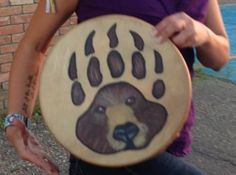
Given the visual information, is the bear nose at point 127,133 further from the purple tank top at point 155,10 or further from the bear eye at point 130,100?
the purple tank top at point 155,10

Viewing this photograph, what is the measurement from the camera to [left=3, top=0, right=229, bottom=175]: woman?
185cm

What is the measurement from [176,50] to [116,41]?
0.20 metres

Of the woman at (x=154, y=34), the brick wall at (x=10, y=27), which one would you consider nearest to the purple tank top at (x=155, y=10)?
the woman at (x=154, y=34)

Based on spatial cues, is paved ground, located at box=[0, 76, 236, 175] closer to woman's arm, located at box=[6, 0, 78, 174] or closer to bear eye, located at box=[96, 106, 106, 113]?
woman's arm, located at box=[6, 0, 78, 174]

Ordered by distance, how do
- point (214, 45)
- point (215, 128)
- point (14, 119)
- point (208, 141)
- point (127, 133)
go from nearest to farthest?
point (127, 133)
point (214, 45)
point (14, 119)
point (208, 141)
point (215, 128)

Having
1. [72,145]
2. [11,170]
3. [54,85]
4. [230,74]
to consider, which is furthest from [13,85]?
[230,74]

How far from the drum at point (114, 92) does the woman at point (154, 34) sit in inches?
3.3

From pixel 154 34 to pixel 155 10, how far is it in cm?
14

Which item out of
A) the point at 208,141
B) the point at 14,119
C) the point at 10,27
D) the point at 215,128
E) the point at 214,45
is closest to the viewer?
the point at 214,45

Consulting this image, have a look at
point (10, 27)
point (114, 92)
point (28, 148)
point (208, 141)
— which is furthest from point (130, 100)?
point (10, 27)

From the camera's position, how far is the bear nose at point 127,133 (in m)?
1.83

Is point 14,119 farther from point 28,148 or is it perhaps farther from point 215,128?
point 215,128

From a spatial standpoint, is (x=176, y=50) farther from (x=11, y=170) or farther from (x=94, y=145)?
(x=11, y=170)

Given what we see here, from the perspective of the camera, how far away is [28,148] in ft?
6.57
